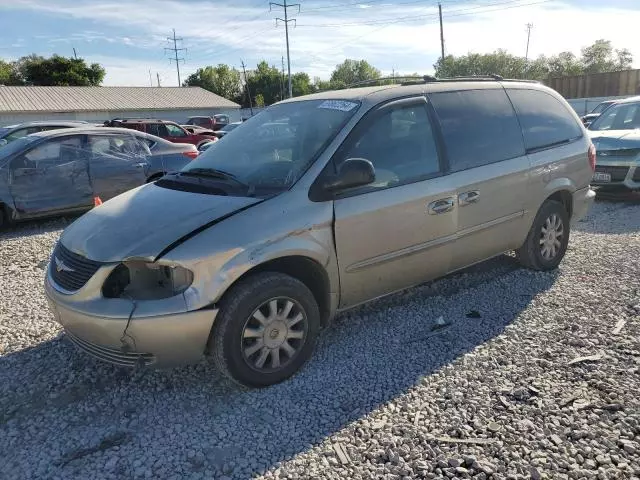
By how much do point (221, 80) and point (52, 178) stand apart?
3319 inches

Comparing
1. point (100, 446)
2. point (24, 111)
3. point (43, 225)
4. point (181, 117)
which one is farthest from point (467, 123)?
point (181, 117)

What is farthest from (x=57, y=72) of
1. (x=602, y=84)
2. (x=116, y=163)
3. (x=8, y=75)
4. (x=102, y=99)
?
(x=116, y=163)

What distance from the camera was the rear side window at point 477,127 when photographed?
4.18 m

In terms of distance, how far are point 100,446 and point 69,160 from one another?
657 cm

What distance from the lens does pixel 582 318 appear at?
13.7 feet

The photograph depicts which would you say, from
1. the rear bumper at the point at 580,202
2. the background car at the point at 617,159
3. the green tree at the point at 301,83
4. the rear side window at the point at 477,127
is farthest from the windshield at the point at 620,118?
the green tree at the point at 301,83

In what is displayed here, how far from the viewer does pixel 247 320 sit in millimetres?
3127

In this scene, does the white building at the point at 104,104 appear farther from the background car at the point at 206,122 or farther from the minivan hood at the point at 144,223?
the minivan hood at the point at 144,223

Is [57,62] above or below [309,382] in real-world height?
above

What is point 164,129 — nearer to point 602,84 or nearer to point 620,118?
point 620,118

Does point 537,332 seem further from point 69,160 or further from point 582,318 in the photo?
point 69,160

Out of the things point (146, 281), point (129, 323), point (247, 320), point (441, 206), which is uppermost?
point (441, 206)

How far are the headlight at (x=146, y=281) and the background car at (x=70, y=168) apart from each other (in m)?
5.79

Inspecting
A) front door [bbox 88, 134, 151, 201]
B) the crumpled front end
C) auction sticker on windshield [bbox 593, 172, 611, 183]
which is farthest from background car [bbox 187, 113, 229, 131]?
the crumpled front end
